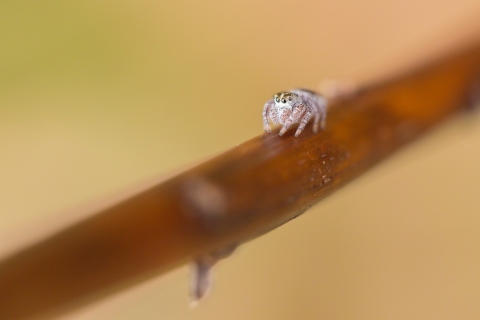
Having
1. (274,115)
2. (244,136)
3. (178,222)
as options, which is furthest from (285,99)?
(244,136)

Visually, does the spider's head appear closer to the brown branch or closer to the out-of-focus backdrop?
the brown branch

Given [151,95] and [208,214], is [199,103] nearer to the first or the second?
[151,95]

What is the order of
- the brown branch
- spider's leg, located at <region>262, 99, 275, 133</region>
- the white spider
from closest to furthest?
the brown branch → the white spider → spider's leg, located at <region>262, 99, 275, 133</region>

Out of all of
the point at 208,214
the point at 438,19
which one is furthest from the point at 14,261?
the point at 438,19

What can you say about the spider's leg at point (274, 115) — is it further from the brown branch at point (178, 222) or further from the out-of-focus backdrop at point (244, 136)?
the out-of-focus backdrop at point (244, 136)

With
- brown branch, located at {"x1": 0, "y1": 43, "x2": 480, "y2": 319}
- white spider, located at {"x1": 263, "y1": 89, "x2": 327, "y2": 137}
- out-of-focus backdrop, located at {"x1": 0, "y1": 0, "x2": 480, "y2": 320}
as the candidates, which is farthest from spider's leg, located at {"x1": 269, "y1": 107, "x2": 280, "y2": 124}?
out-of-focus backdrop, located at {"x1": 0, "y1": 0, "x2": 480, "y2": 320}

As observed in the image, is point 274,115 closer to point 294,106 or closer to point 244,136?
point 294,106
